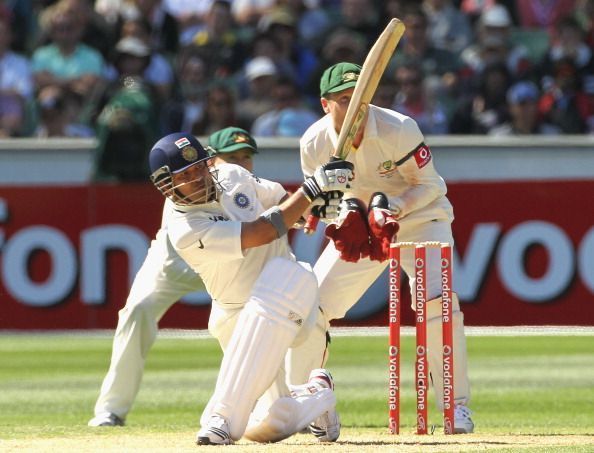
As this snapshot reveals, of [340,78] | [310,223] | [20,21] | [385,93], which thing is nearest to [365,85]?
[340,78]

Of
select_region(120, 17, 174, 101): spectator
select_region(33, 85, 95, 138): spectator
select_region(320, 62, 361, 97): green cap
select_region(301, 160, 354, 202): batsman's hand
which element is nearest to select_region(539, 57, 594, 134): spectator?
select_region(120, 17, 174, 101): spectator

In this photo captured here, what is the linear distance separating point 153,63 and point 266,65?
1274 millimetres

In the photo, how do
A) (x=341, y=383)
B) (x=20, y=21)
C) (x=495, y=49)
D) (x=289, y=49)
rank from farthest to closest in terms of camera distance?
(x=20, y=21)
(x=289, y=49)
(x=495, y=49)
(x=341, y=383)

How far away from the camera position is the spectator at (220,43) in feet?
45.8

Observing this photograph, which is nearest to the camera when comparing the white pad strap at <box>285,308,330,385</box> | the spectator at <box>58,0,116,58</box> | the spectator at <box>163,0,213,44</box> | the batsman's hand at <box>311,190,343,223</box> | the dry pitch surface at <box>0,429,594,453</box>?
the dry pitch surface at <box>0,429,594,453</box>

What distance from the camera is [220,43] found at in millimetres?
14164

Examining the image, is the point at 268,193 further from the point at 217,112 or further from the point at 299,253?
the point at 217,112

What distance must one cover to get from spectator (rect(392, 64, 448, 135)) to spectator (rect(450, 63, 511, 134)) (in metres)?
0.19

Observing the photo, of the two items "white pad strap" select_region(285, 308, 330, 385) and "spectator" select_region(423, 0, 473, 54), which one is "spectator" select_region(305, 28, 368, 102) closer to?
"spectator" select_region(423, 0, 473, 54)

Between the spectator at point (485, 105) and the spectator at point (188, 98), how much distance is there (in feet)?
8.10

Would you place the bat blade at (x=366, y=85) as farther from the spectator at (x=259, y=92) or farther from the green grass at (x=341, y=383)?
the spectator at (x=259, y=92)

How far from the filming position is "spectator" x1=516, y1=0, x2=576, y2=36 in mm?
14930

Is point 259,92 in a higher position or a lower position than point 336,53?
lower

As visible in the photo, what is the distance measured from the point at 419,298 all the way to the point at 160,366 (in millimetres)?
5024
